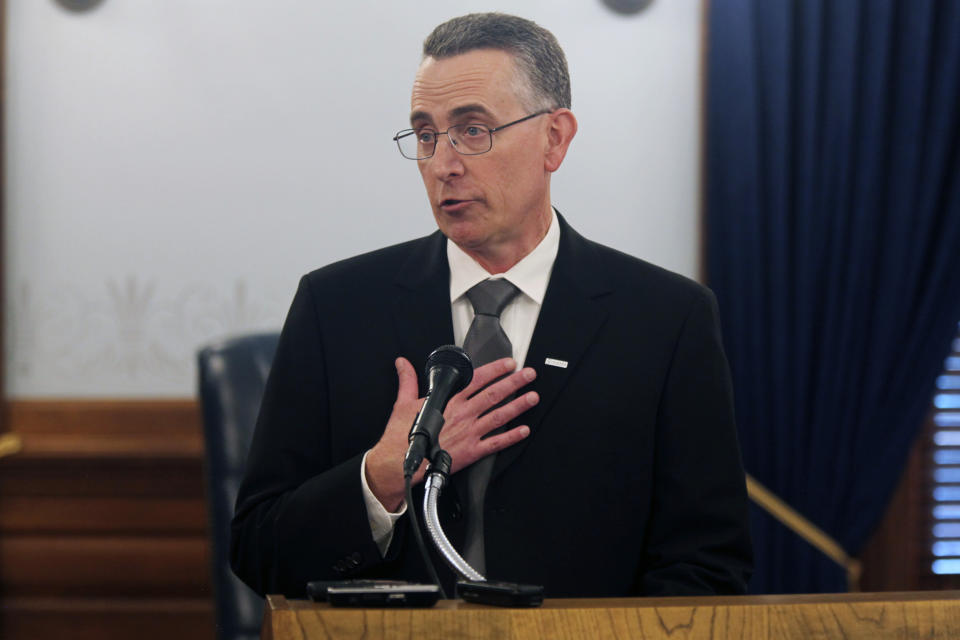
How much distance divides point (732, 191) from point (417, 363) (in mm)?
1650

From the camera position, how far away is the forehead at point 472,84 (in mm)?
1801

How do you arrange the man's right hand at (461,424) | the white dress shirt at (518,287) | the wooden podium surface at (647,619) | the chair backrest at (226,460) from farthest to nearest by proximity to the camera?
the chair backrest at (226,460), the white dress shirt at (518,287), the man's right hand at (461,424), the wooden podium surface at (647,619)

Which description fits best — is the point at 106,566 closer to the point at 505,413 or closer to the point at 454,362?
the point at 505,413

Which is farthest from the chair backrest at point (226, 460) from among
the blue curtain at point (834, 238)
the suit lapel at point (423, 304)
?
the blue curtain at point (834, 238)

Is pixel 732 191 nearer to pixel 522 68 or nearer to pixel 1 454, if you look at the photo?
pixel 522 68

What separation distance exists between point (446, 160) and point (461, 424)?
17.3 inches

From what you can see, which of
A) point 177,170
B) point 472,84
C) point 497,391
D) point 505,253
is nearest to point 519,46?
point 472,84

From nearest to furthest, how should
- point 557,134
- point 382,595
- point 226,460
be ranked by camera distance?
1. point 382,595
2. point 557,134
3. point 226,460

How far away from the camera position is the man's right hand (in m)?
1.62

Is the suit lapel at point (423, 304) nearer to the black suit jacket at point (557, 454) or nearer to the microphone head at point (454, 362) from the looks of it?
the black suit jacket at point (557, 454)

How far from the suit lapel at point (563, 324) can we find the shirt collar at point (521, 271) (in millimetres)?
17

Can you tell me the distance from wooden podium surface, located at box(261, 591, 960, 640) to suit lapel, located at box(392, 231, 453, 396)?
0.72 meters

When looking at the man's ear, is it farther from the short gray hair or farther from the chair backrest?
the chair backrest

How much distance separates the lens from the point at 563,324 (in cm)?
183
